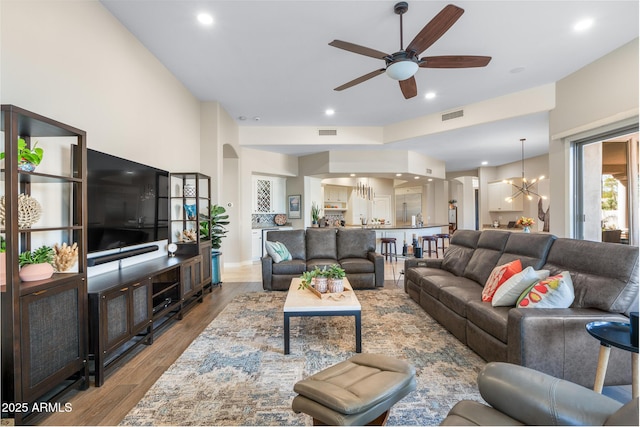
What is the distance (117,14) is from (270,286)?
153 inches

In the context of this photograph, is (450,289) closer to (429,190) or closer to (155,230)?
(155,230)

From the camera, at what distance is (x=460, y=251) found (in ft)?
13.6

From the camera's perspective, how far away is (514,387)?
123 centimetres

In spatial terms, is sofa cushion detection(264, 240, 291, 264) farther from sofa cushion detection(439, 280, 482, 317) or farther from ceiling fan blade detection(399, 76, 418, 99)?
ceiling fan blade detection(399, 76, 418, 99)

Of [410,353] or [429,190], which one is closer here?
[410,353]

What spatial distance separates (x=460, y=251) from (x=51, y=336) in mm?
4285

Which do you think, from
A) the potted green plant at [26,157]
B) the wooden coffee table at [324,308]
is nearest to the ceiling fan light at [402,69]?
the wooden coffee table at [324,308]

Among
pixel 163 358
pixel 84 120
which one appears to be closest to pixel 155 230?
pixel 84 120

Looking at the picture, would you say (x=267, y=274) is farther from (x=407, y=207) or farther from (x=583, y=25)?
(x=407, y=207)

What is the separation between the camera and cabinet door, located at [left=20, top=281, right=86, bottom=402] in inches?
67.4

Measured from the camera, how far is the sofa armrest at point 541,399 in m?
1.08

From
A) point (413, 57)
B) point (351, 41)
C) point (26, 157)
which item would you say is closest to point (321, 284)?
point (413, 57)

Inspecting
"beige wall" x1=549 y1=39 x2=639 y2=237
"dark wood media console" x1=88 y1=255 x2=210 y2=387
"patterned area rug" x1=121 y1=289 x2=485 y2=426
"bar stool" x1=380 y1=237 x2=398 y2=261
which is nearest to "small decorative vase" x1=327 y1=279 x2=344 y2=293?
"patterned area rug" x1=121 y1=289 x2=485 y2=426

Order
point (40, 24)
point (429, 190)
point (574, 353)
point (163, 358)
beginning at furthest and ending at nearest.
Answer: point (429, 190) < point (163, 358) < point (40, 24) < point (574, 353)
